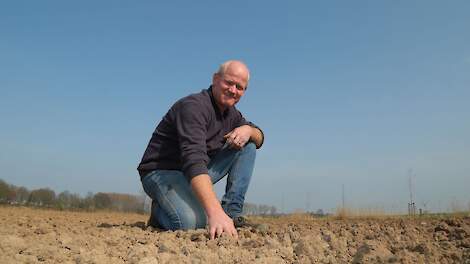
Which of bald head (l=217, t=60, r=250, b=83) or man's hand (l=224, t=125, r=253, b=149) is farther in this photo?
man's hand (l=224, t=125, r=253, b=149)

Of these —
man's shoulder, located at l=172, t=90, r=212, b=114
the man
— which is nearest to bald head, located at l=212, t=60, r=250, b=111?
the man

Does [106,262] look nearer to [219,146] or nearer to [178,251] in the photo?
[178,251]

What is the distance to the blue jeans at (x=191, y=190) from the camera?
3266 millimetres

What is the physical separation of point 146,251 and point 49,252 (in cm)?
48

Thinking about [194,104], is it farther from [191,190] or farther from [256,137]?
[256,137]

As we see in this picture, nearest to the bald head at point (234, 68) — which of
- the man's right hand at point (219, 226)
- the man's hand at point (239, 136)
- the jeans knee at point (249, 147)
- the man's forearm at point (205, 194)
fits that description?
the man's hand at point (239, 136)

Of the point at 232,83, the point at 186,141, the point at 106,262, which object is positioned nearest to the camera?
the point at 106,262

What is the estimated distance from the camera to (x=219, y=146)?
3.68m

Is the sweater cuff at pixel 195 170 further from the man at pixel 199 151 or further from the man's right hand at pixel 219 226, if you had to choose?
the man's right hand at pixel 219 226

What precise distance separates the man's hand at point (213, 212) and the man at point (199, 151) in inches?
4.5

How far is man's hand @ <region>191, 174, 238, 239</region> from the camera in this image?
252cm

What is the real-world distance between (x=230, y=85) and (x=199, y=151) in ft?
2.36

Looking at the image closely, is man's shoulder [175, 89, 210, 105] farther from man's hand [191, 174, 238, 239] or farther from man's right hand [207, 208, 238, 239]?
man's right hand [207, 208, 238, 239]

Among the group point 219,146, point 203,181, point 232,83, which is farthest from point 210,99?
point 203,181
